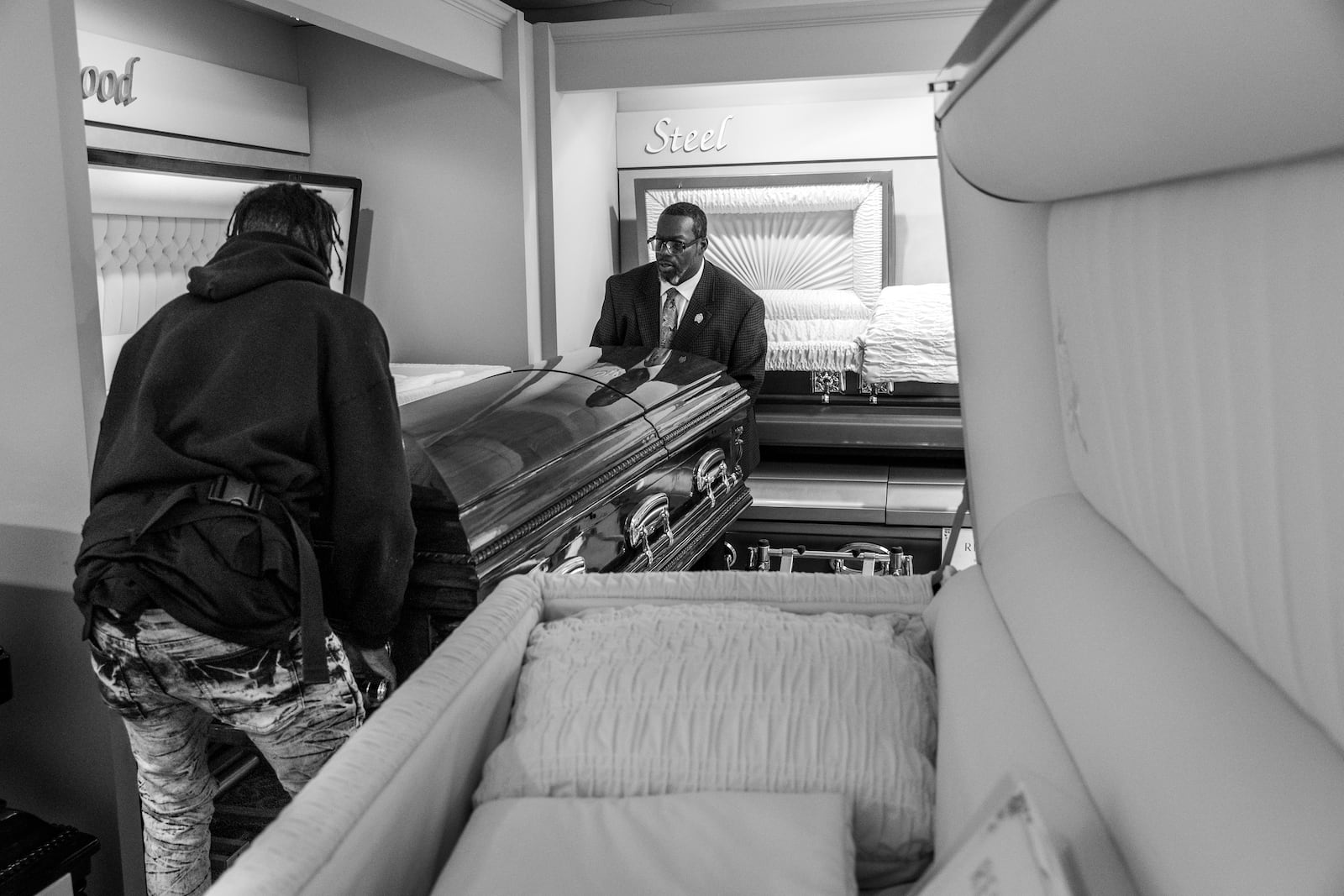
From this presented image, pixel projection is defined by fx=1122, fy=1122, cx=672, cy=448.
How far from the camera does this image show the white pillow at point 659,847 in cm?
109

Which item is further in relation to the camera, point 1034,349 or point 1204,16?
point 1034,349

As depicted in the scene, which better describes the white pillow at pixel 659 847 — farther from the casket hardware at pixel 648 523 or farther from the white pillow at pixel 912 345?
the white pillow at pixel 912 345

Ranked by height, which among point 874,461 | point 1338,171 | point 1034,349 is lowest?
point 874,461

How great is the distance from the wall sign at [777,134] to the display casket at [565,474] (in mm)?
1856

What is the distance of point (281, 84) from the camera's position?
439 centimetres

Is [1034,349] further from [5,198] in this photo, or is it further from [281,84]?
[281,84]

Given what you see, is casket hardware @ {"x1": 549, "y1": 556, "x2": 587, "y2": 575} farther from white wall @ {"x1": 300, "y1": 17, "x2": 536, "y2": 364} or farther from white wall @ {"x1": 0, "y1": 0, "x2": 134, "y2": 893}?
white wall @ {"x1": 300, "y1": 17, "x2": 536, "y2": 364}

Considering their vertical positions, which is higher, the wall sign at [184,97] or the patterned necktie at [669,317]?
the wall sign at [184,97]

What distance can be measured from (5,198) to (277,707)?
1.01 metres

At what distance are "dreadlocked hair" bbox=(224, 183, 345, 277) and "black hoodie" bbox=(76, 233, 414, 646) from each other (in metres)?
0.03

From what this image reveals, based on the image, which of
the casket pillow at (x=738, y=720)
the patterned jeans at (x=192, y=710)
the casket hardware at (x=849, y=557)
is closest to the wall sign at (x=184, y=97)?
the patterned jeans at (x=192, y=710)

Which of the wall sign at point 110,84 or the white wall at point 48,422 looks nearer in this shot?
the white wall at point 48,422

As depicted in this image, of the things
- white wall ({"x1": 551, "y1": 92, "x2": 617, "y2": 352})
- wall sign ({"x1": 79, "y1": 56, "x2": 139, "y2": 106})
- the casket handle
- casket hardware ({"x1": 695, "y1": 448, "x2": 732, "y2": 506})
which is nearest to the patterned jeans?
casket hardware ({"x1": 695, "y1": 448, "x2": 732, "y2": 506})

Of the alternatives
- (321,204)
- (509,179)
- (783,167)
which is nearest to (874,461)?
(783,167)
